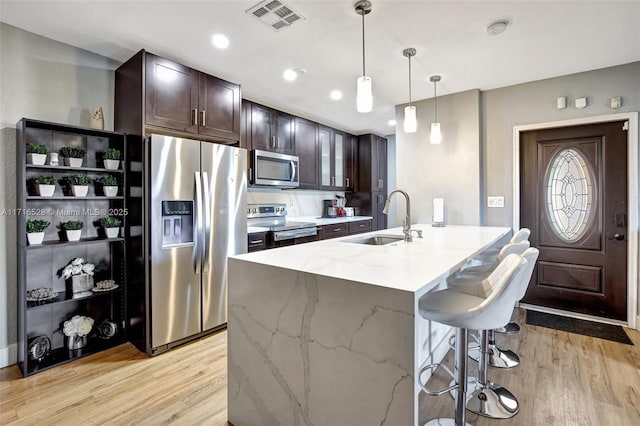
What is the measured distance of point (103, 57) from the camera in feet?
9.04

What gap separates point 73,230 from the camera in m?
2.42

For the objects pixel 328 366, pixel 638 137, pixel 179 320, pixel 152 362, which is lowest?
pixel 152 362

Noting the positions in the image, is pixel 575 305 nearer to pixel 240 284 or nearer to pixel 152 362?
pixel 240 284

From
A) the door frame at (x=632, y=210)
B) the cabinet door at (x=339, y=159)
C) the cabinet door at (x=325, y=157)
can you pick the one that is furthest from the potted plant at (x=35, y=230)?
the door frame at (x=632, y=210)

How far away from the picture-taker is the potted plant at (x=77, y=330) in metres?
2.47

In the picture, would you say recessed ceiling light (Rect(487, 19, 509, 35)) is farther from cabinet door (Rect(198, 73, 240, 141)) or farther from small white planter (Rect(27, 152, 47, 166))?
small white planter (Rect(27, 152, 47, 166))

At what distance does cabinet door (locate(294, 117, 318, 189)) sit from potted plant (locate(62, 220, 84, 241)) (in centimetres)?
271

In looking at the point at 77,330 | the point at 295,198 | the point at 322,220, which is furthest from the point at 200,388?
the point at 295,198

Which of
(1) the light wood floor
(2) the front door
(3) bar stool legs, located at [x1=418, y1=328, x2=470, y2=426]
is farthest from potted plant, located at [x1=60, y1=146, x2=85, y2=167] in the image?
(2) the front door

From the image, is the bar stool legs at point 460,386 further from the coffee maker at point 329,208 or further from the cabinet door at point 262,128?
the coffee maker at point 329,208

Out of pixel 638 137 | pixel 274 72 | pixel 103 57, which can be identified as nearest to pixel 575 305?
pixel 638 137

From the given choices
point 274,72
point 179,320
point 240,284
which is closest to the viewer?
point 240,284

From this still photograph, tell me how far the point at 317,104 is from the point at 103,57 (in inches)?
90.4

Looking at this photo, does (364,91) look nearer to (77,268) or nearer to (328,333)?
(328,333)
